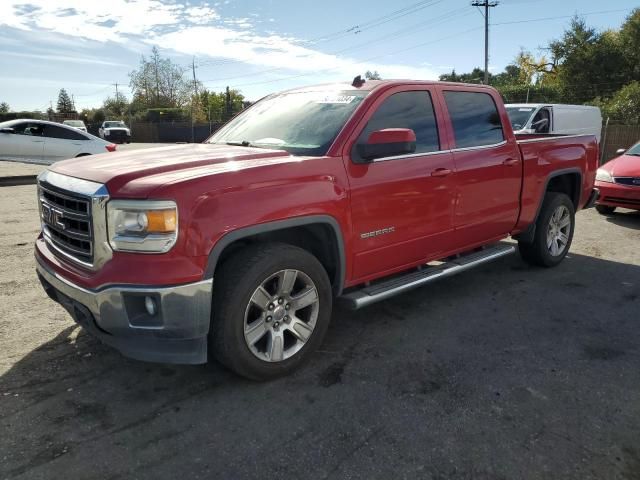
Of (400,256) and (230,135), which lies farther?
(230,135)

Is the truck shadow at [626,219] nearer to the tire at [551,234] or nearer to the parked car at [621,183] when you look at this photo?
the parked car at [621,183]

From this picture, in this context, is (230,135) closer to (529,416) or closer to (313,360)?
(313,360)

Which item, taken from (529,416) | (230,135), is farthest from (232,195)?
(529,416)

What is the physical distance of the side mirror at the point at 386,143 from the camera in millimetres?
3404

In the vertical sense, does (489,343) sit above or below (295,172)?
below

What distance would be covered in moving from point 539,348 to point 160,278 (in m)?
2.78

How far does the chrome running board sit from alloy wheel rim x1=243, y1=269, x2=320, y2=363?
0.38m

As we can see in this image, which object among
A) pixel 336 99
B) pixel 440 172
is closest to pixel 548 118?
pixel 440 172

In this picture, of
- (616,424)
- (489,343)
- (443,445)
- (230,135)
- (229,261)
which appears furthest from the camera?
(230,135)

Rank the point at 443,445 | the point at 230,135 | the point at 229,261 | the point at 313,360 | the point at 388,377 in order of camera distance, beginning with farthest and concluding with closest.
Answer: the point at 230,135 → the point at 313,360 → the point at 388,377 → the point at 229,261 → the point at 443,445

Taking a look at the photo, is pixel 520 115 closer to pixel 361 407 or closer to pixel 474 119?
pixel 474 119

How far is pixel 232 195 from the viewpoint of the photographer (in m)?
2.86

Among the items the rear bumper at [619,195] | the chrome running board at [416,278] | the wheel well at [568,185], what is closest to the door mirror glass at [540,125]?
the rear bumper at [619,195]

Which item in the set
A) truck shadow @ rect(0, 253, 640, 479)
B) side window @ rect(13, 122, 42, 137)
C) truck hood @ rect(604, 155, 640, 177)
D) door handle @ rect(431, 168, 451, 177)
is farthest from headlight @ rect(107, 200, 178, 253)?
side window @ rect(13, 122, 42, 137)
